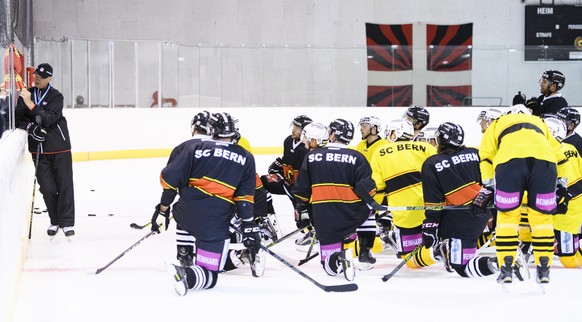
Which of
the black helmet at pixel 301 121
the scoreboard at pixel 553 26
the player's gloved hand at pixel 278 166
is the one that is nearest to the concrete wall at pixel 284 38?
the scoreboard at pixel 553 26

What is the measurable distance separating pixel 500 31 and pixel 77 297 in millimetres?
15349

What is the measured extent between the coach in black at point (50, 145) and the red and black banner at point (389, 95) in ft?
31.1

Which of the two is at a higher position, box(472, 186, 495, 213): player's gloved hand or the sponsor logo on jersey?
the sponsor logo on jersey

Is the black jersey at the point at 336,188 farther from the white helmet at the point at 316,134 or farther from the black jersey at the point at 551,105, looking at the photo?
the black jersey at the point at 551,105

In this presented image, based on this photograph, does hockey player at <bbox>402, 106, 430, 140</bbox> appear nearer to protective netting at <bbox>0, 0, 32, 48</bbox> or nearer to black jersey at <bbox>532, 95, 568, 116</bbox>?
black jersey at <bbox>532, 95, 568, 116</bbox>

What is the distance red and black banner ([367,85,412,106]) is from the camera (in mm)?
15820

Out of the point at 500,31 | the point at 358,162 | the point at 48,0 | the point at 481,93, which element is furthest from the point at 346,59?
the point at 358,162

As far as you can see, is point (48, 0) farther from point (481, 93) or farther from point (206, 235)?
point (206, 235)

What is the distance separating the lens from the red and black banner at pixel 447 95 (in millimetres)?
15766

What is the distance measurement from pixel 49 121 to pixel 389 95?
9.88 m

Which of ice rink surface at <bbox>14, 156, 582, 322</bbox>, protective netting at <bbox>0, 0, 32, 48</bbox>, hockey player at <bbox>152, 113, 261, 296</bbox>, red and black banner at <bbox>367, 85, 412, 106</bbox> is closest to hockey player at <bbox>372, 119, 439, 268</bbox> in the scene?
ice rink surface at <bbox>14, 156, 582, 322</bbox>

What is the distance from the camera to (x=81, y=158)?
1405 centimetres

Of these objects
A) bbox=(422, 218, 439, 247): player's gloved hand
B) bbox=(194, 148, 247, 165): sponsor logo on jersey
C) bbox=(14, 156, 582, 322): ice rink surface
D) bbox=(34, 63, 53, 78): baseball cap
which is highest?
bbox=(34, 63, 53, 78): baseball cap

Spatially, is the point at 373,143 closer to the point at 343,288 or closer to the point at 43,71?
the point at 343,288
